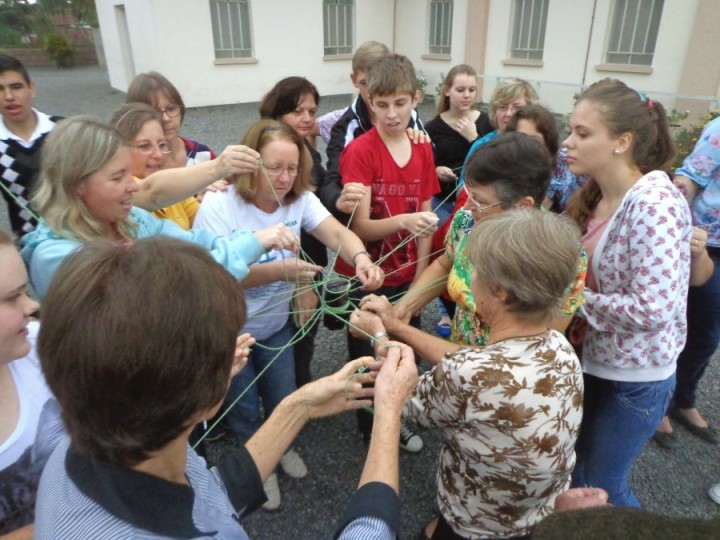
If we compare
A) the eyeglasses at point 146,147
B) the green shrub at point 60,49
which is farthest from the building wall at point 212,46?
the eyeglasses at point 146,147

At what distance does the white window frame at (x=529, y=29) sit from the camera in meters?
11.9

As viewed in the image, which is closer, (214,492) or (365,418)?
(214,492)

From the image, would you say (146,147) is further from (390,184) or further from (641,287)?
(641,287)

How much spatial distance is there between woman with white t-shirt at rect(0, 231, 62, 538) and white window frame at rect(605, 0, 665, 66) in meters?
12.3

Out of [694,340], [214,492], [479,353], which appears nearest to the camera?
[214,492]

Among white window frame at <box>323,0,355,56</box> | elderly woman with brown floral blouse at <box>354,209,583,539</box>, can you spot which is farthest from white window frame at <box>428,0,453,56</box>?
elderly woman with brown floral blouse at <box>354,209,583,539</box>

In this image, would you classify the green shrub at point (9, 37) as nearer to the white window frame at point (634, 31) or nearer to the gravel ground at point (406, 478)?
the white window frame at point (634, 31)

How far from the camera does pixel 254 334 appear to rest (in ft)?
7.34

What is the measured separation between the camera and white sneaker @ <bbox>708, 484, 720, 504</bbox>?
2.34 meters

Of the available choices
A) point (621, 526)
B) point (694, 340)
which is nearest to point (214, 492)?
point (621, 526)

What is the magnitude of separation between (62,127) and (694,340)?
3.14m

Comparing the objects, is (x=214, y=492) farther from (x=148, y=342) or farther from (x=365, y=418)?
(x=365, y=418)

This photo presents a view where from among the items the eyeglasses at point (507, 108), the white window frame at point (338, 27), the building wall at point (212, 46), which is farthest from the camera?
the white window frame at point (338, 27)

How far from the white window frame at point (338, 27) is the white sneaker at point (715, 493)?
15.8 metres
